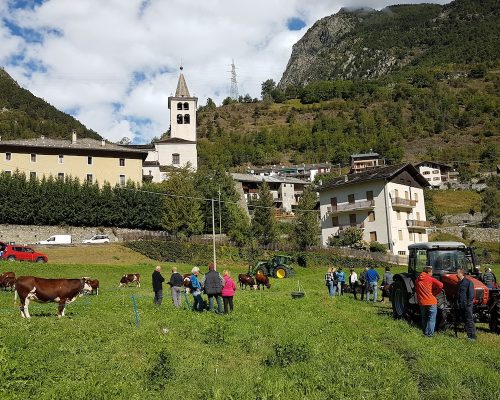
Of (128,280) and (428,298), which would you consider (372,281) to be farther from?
(128,280)

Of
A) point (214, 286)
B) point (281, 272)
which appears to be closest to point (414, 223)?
point (281, 272)

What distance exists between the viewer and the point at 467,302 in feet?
43.2

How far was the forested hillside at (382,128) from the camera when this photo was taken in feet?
463

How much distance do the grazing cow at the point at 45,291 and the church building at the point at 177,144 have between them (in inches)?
2359

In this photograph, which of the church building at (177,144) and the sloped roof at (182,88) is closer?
the church building at (177,144)

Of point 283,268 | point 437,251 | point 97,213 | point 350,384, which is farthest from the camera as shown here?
point 97,213

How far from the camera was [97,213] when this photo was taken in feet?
186

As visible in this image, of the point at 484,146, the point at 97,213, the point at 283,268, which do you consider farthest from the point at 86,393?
the point at 484,146

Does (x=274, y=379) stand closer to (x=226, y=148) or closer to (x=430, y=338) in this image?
(x=430, y=338)

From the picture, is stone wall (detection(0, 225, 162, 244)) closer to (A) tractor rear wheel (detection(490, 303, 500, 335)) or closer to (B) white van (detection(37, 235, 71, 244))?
(B) white van (detection(37, 235, 71, 244))

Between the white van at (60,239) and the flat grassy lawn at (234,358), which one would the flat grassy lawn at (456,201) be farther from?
the flat grassy lawn at (234,358)

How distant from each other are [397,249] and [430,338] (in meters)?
49.6

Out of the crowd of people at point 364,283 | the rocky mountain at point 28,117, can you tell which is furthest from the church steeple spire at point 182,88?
the crowd of people at point 364,283

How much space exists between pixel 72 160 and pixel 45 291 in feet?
182
